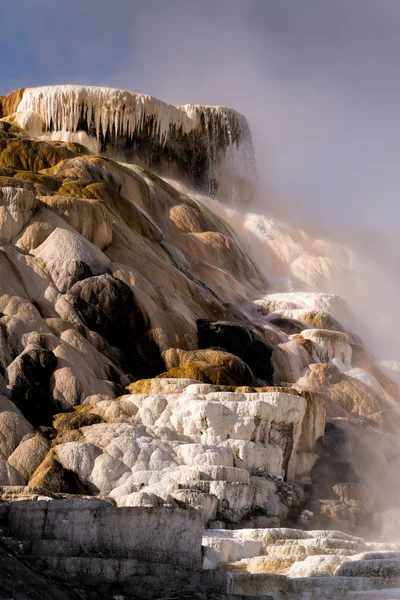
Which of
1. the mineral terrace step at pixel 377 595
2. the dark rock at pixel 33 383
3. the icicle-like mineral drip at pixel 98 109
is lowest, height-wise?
the mineral terrace step at pixel 377 595

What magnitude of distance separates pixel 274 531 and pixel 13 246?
1258cm

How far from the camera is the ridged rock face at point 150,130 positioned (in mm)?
49438

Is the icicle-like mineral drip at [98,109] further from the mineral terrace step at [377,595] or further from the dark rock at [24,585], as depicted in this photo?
the dark rock at [24,585]

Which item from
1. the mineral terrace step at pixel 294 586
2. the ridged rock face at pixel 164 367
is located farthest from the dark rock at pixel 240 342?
the mineral terrace step at pixel 294 586

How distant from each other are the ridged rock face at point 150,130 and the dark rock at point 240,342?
18356 millimetres

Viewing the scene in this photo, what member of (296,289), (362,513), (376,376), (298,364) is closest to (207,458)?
(362,513)

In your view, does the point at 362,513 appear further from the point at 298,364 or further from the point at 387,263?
the point at 387,263

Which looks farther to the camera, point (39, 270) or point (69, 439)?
point (39, 270)

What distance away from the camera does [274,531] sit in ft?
68.1

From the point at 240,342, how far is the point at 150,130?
21.5 m

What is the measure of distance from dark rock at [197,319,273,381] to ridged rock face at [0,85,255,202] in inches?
723

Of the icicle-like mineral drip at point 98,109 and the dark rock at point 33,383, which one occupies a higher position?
the icicle-like mineral drip at point 98,109

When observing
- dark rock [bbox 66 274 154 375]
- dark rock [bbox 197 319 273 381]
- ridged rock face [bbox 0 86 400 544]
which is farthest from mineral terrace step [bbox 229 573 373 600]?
dark rock [bbox 197 319 273 381]

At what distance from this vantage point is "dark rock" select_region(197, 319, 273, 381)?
105 ft
